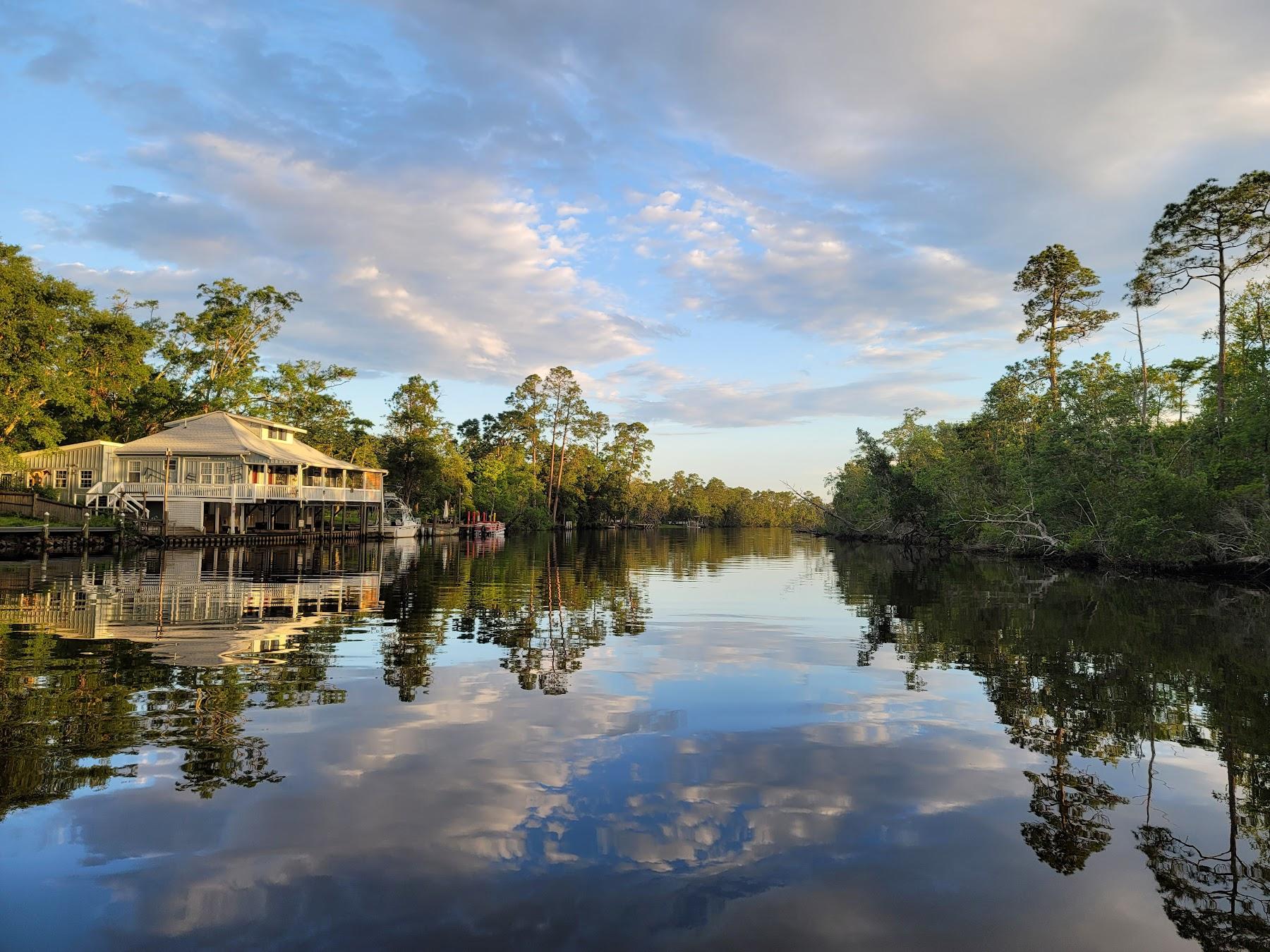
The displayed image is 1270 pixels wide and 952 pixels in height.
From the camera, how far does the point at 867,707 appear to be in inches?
358

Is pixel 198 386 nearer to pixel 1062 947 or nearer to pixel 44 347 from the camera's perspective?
pixel 44 347

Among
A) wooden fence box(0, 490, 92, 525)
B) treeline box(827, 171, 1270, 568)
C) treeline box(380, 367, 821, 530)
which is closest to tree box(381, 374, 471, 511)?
treeline box(380, 367, 821, 530)

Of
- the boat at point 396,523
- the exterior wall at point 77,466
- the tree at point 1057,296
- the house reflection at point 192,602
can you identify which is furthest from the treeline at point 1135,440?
the exterior wall at point 77,466

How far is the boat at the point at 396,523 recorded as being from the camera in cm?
5556

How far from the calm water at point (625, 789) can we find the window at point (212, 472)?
32.7 meters

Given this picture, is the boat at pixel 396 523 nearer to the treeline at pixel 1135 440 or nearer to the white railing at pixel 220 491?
the white railing at pixel 220 491

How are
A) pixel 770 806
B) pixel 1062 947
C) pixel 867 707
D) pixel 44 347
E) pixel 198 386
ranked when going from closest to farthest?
pixel 1062 947 → pixel 770 806 → pixel 867 707 → pixel 44 347 → pixel 198 386

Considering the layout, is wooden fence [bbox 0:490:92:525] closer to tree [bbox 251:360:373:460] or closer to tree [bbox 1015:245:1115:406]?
tree [bbox 251:360:373:460]

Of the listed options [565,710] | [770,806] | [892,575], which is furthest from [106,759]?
[892,575]

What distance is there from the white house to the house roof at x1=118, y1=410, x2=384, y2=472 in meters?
0.04

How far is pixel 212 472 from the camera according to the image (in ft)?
147

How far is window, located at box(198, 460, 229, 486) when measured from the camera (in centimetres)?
4453

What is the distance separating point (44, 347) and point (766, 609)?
42.0 m

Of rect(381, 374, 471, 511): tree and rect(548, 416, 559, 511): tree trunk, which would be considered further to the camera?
rect(548, 416, 559, 511): tree trunk
